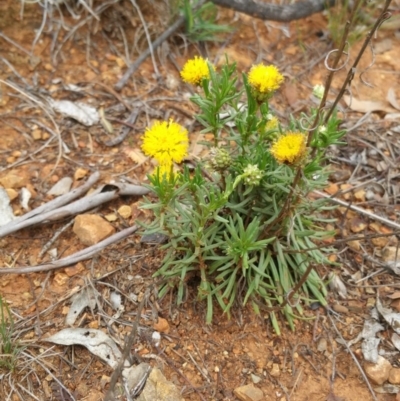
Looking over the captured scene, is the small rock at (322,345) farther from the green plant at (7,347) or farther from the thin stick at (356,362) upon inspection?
the green plant at (7,347)

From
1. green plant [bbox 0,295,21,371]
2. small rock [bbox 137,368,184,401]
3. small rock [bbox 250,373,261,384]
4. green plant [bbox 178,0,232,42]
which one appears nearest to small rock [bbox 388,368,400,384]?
small rock [bbox 250,373,261,384]

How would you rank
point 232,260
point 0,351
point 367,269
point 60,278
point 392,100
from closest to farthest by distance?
point 0,351, point 232,260, point 60,278, point 367,269, point 392,100

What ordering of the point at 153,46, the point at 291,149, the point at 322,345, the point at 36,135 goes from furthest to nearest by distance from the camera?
the point at 153,46 → the point at 36,135 → the point at 322,345 → the point at 291,149

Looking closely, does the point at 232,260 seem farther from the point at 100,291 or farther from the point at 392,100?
the point at 392,100

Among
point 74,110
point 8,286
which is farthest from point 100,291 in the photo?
point 74,110

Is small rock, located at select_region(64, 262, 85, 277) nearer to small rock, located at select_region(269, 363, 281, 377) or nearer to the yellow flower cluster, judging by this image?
the yellow flower cluster

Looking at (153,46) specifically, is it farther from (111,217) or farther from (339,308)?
(339,308)

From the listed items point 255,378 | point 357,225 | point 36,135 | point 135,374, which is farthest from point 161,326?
point 36,135
